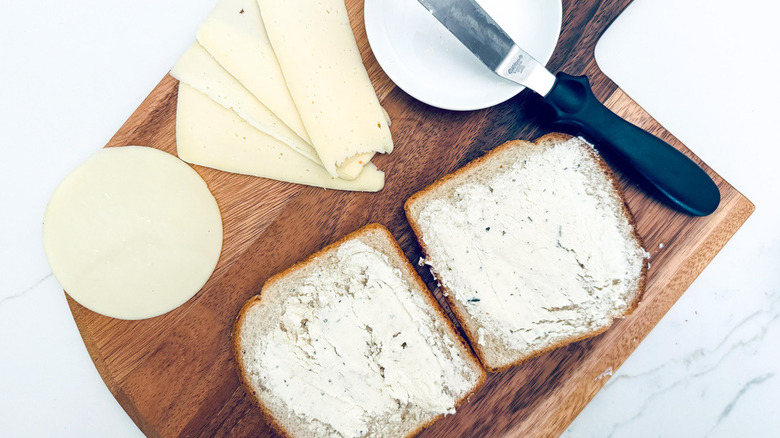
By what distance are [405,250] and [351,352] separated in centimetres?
52

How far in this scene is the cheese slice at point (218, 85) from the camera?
203cm

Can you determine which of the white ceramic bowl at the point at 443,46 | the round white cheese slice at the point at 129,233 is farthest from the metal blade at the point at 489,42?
the round white cheese slice at the point at 129,233

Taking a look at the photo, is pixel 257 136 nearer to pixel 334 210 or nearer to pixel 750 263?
pixel 334 210

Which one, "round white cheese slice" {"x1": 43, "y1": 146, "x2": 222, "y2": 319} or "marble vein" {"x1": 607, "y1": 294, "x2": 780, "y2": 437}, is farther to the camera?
"marble vein" {"x1": 607, "y1": 294, "x2": 780, "y2": 437}

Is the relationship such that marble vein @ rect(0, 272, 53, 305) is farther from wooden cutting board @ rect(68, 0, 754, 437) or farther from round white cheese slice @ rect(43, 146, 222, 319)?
wooden cutting board @ rect(68, 0, 754, 437)

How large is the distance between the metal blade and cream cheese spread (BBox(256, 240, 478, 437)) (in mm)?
973

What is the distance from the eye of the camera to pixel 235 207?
212 cm

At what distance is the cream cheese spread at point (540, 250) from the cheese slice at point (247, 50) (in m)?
0.86

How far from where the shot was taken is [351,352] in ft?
6.30

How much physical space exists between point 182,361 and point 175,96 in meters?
1.18

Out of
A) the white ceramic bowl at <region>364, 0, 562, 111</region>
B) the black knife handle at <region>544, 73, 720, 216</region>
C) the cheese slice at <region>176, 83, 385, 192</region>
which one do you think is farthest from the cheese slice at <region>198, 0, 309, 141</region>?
the black knife handle at <region>544, 73, 720, 216</region>

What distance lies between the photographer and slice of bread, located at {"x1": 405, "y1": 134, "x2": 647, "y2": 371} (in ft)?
6.36

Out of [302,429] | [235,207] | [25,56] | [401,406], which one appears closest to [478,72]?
[235,207]

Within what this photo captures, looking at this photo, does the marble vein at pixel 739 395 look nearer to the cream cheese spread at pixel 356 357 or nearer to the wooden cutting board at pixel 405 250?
the wooden cutting board at pixel 405 250
